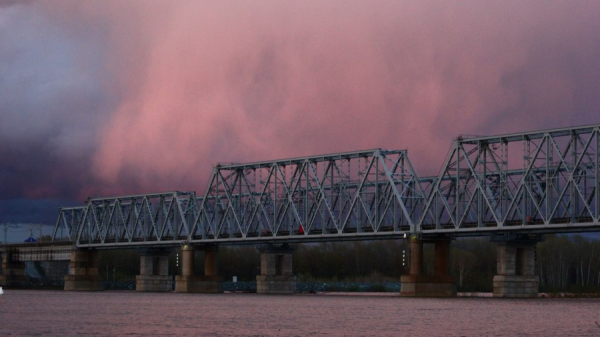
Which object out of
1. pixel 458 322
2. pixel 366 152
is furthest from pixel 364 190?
pixel 458 322

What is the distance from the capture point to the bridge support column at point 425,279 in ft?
460

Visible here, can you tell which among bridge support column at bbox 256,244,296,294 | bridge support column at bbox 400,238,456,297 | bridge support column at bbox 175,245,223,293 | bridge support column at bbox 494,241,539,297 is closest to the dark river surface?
bridge support column at bbox 494,241,539,297

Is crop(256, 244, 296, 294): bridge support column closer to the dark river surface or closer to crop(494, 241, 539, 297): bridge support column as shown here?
crop(494, 241, 539, 297): bridge support column

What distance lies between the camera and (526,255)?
14000 cm

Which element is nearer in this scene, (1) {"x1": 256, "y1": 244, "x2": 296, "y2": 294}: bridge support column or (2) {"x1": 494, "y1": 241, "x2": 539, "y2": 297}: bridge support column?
(2) {"x1": 494, "y1": 241, "x2": 539, "y2": 297}: bridge support column

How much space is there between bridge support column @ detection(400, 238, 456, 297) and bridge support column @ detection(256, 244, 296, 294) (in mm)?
39845

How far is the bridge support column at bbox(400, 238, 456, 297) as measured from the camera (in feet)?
460

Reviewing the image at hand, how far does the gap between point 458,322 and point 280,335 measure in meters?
19.1

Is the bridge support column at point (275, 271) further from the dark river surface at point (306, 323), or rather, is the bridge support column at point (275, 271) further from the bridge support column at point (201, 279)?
the dark river surface at point (306, 323)

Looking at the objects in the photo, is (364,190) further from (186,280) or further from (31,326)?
(31,326)

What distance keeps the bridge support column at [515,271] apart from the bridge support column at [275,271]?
4965 centimetres

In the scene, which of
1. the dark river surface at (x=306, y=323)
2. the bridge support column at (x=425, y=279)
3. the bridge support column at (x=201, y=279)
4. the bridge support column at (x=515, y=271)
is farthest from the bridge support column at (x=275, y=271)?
the dark river surface at (x=306, y=323)

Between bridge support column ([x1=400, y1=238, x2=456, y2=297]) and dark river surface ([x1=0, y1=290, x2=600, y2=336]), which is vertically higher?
bridge support column ([x1=400, y1=238, x2=456, y2=297])

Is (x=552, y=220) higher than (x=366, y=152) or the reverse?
the reverse
